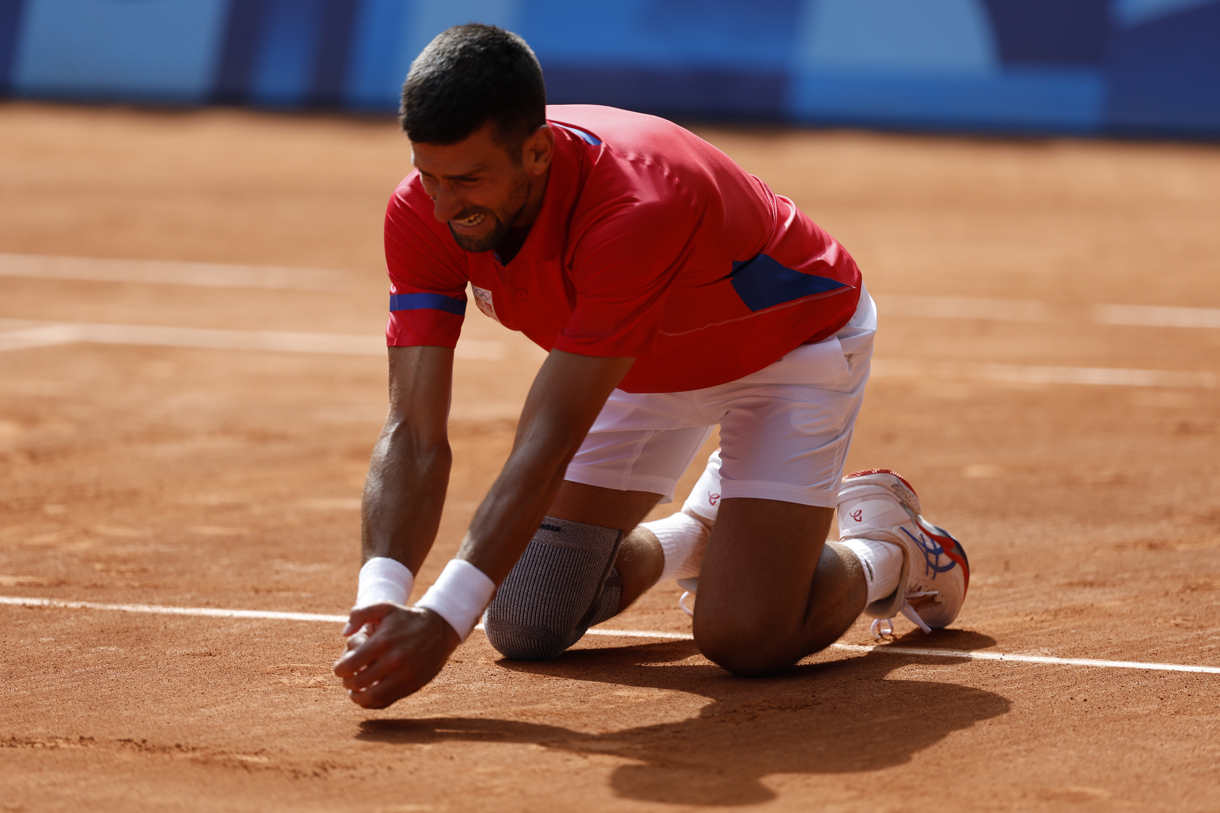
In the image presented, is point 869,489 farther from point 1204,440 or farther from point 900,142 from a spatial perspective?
point 900,142

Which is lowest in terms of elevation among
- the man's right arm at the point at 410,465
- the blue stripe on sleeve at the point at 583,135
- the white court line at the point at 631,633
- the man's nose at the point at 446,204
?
the white court line at the point at 631,633

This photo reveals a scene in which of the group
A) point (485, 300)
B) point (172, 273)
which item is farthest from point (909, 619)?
point (172, 273)

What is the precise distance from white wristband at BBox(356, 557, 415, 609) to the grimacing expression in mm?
714

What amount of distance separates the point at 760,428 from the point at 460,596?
1.20m

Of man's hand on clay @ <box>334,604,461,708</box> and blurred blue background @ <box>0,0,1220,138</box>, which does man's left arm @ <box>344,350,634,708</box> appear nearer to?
man's hand on clay @ <box>334,604,461,708</box>

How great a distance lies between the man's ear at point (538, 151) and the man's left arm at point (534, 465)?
406 millimetres

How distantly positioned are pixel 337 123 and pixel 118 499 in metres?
13.1

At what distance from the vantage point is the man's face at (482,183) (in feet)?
10.2

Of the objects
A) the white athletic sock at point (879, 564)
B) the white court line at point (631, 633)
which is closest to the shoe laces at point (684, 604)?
the white court line at point (631, 633)

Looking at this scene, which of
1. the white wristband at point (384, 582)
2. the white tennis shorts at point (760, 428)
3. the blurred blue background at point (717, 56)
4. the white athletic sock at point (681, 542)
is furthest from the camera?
the blurred blue background at point (717, 56)

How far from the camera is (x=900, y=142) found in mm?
16984

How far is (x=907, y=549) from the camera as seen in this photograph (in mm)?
4070

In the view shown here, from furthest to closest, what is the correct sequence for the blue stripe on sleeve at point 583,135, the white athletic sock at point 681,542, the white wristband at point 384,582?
the white athletic sock at point 681,542
the blue stripe on sleeve at point 583,135
the white wristband at point 384,582

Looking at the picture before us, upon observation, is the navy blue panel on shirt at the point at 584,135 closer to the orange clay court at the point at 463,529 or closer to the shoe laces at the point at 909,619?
the orange clay court at the point at 463,529
